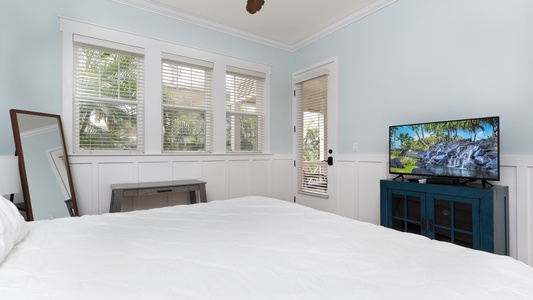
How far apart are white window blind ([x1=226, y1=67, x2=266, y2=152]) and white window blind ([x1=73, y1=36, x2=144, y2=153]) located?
117 centimetres

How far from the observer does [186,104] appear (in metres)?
3.41

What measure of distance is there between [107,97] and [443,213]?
3481mm

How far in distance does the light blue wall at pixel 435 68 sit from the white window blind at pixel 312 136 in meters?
0.34

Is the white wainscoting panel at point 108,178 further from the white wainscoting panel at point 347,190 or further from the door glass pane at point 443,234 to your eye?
the door glass pane at point 443,234

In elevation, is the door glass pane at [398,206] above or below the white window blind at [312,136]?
below

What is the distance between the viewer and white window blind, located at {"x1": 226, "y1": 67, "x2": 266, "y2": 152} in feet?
12.3

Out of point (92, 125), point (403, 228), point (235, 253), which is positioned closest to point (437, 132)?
point (403, 228)

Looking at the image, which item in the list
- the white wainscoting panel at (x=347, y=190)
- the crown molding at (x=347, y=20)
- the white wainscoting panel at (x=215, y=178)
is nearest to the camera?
the crown molding at (x=347, y=20)

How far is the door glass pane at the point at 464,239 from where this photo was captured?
6.41ft

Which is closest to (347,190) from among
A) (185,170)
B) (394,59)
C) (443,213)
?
(443,213)

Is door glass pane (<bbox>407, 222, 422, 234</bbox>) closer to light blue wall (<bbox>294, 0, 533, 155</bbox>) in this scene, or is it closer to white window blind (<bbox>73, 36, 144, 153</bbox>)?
light blue wall (<bbox>294, 0, 533, 155</bbox>)

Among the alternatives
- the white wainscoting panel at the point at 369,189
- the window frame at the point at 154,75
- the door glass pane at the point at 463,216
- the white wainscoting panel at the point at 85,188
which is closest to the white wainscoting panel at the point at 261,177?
the window frame at the point at 154,75

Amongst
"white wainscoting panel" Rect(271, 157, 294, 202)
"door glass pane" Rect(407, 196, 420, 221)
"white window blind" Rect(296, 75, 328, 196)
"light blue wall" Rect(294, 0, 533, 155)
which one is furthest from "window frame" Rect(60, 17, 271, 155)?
"door glass pane" Rect(407, 196, 420, 221)

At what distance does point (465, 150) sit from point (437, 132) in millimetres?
256
